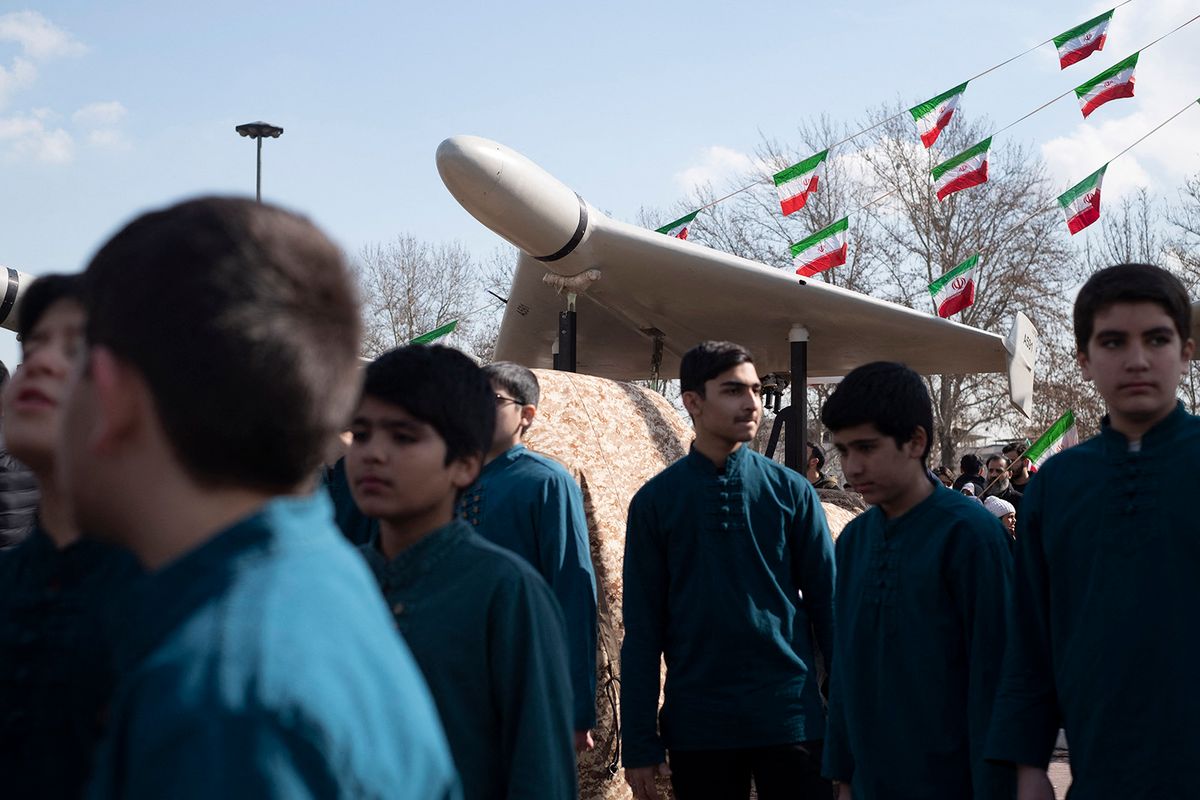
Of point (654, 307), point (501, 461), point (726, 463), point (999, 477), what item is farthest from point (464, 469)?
point (999, 477)

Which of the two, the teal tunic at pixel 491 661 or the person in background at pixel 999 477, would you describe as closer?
the teal tunic at pixel 491 661

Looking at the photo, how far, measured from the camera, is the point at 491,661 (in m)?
2.42

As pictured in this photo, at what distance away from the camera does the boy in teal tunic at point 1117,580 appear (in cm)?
266

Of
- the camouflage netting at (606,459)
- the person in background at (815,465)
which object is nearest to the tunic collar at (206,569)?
the camouflage netting at (606,459)

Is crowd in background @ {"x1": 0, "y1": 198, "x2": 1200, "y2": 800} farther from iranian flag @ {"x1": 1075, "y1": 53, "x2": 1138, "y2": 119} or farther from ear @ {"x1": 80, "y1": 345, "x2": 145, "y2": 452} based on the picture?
A: iranian flag @ {"x1": 1075, "y1": 53, "x2": 1138, "y2": 119}

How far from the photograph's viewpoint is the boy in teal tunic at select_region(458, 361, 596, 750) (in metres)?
4.32

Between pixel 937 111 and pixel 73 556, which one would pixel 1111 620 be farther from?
pixel 937 111

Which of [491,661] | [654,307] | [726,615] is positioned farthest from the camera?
[654,307]

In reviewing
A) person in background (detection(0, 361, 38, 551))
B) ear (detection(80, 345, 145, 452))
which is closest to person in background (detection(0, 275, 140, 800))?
ear (detection(80, 345, 145, 452))

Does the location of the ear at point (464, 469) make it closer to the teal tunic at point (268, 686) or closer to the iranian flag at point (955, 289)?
the teal tunic at point (268, 686)

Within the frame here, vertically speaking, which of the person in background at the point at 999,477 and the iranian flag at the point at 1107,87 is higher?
the iranian flag at the point at 1107,87

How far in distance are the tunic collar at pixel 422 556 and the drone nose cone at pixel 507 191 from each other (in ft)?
27.7

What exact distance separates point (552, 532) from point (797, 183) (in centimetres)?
1125

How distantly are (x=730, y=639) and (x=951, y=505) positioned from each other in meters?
0.97
